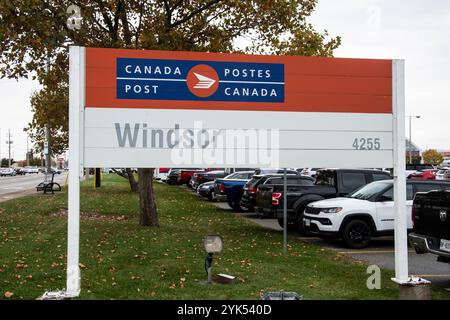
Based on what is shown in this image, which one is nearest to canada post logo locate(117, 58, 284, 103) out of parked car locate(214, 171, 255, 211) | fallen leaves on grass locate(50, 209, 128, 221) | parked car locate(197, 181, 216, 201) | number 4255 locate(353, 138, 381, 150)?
number 4255 locate(353, 138, 381, 150)

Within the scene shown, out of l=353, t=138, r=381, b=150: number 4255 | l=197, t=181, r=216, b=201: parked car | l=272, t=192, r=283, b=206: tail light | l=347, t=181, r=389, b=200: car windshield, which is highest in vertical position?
l=353, t=138, r=381, b=150: number 4255

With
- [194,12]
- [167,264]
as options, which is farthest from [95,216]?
[167,264]

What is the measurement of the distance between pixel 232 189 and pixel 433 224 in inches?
539

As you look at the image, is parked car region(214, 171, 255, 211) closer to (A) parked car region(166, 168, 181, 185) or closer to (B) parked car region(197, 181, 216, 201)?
(B) parked car region(197, 181, 216, 201)

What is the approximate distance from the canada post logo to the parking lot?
4.25 metres

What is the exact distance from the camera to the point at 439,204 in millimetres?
7934

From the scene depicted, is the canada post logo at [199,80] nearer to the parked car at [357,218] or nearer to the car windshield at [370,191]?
the parked car at [357,218]

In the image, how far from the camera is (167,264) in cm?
880

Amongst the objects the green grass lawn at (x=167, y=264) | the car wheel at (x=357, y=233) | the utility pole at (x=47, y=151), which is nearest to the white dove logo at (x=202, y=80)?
the green grass lawn at (x=167, y=264)

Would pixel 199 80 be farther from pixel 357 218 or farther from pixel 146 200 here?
pixel 146 200

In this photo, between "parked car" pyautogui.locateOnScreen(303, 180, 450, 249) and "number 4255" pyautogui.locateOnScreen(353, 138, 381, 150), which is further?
"parked car" pyautogui.locateOnScreen(303, 180, 450, 249)

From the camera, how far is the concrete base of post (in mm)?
7055

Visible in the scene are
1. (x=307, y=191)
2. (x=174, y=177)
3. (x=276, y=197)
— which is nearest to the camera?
(x=276, y=197)
